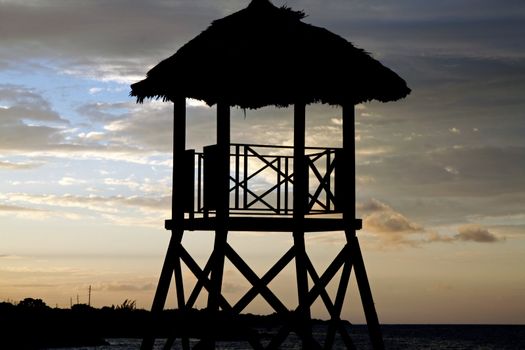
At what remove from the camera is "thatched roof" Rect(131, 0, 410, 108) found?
1789 centimetres

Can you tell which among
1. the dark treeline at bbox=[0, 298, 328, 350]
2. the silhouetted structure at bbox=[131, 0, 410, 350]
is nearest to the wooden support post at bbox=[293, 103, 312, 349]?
the silhouetted structure at bbox=[131, 0, 410, 350]

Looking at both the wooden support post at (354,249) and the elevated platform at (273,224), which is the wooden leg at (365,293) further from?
the elevated platform at (273,224)

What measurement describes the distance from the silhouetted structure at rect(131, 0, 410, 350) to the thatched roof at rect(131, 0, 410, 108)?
0.02 meters

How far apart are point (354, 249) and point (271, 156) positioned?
252cm

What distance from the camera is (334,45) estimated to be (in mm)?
19047

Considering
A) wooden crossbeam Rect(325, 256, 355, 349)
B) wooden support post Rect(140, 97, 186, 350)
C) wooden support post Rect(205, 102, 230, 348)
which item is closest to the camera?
wooden support post Rect(205, 102, 230, 348)

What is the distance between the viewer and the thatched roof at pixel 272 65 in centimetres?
1789

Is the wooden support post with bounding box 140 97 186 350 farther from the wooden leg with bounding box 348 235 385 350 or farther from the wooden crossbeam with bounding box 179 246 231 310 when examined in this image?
the wooden leg with bounding box 348 235 385 350

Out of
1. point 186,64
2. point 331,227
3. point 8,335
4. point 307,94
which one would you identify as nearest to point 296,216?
point 331,227

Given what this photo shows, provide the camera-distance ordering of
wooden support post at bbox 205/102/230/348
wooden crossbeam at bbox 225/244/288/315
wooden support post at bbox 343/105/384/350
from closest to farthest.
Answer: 1. wooden support post at bbox 205/102/230/348
2. wooden crossbeam at bbox 225/244/288/315
3. wooden support post at bbox 343/105/384/350

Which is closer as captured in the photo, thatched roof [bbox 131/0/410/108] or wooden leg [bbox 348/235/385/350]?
thatched roof [bbox 131/0/410/108]

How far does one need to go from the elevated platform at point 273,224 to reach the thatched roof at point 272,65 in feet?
7.63

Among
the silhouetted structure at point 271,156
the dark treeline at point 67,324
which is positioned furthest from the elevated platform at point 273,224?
the dark treeline at point 67,324

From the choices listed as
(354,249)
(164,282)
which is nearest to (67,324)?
(164,282)
